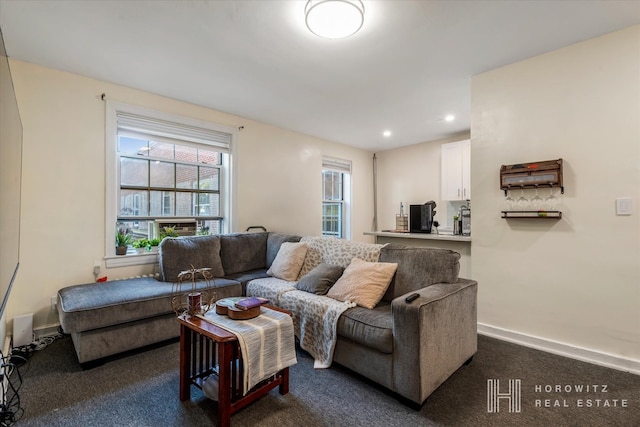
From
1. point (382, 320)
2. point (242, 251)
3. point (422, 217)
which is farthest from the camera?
point (422, 217)

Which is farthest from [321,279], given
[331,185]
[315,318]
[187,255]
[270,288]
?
[331,185]

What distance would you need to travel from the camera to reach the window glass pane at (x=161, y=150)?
3.38 metres

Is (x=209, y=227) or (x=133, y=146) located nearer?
(x=133, y=146)

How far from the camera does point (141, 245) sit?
10.6 feet

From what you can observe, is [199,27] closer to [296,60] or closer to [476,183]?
[296,60]

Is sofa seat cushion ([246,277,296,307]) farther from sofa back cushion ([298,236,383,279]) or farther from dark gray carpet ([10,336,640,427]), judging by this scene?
dark gray carpet ([10,336,640,427])

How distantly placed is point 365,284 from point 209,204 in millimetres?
2482

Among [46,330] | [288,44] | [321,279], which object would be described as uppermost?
[288,44]

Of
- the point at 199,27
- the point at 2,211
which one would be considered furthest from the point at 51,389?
the point at 199,27

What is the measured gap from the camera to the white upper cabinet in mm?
4504

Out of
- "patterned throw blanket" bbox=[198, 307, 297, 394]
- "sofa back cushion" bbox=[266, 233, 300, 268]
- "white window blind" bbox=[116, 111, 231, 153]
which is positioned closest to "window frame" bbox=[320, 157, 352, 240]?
"sofa back cushion" bbox=[266, 233, 300, 268]

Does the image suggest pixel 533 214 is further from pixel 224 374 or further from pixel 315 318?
pixel 224 374

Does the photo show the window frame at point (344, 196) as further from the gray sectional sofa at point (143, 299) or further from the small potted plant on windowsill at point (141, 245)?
the small potted plant on windowsill at point (141, 245)

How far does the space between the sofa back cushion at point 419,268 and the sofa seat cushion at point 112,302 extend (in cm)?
164
